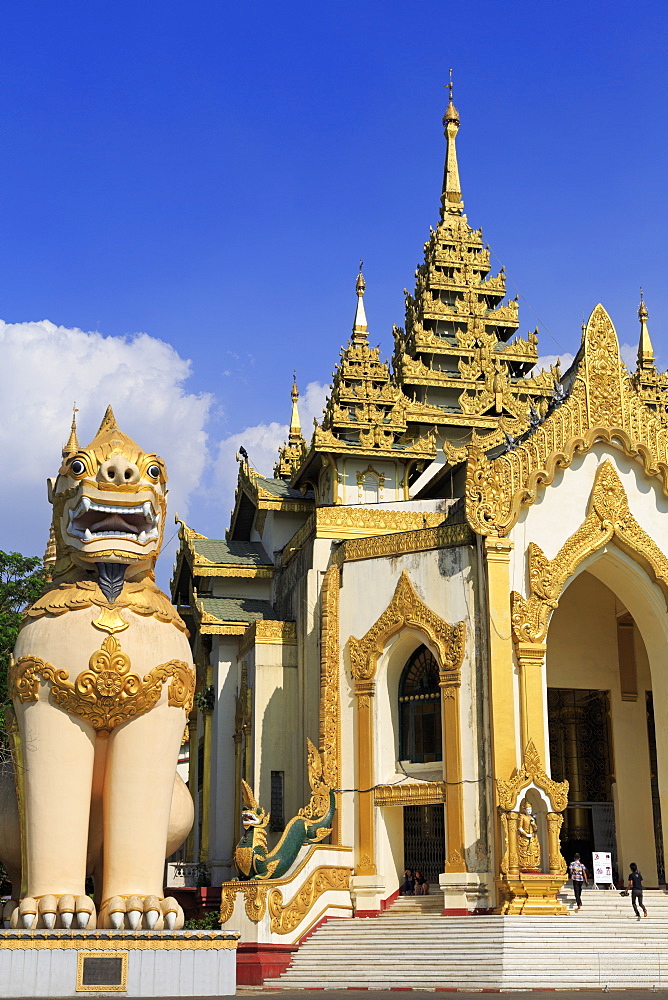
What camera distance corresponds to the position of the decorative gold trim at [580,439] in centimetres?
1883

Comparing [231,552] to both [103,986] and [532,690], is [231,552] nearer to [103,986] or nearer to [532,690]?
[532,690]

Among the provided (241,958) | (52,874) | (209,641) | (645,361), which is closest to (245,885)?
(241,958)

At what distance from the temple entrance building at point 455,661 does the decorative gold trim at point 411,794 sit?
1.3 inches

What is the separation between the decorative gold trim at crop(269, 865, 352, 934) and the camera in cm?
1736

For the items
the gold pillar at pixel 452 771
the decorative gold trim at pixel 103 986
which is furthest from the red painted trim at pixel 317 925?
the decorative gold trim at pixel 103 986

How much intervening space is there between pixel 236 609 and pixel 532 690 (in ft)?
25.3

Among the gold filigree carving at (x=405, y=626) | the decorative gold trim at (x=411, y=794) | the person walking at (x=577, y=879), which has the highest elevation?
the gold filigree carving at (x=405, y=626)

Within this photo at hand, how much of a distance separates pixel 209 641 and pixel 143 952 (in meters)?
14.6

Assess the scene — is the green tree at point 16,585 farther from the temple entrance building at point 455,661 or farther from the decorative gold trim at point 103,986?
the decorative gold trim at point 103,986

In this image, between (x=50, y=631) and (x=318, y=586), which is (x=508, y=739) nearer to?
(x=318, y=586)

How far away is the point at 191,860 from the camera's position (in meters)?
25.7

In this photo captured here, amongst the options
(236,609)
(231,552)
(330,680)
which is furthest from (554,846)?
(231,552)

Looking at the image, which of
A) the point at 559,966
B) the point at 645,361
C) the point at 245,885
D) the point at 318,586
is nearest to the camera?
the point at 559,966

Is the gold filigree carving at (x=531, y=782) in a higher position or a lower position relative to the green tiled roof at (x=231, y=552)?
lower
